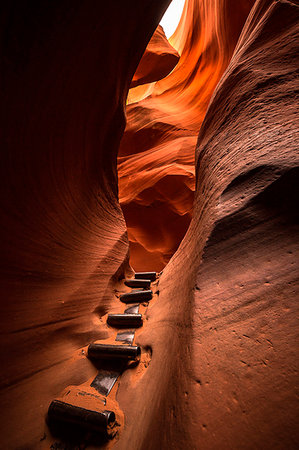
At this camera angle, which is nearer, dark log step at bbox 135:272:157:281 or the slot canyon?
the slot canyon

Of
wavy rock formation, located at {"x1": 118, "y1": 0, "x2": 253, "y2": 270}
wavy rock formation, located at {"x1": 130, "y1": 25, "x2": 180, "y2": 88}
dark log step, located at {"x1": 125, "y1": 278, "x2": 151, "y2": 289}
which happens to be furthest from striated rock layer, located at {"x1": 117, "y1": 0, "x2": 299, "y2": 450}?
wavy rock formation, located at {"x1": 130, "y1": 25, "x2": 180, "y2": 88}

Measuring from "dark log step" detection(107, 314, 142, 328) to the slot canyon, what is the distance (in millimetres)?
31

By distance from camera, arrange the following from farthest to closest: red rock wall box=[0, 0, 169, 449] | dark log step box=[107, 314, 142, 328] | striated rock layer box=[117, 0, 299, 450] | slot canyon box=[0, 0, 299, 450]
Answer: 1. dark log step box=[107, 314, 142, 328]
2. red rock wall box=[0, 0, 169, 449]
3. slot canyon box=[0, 0, 299, 450]
4. striated rock layer box=[117, 0, 299, 450]

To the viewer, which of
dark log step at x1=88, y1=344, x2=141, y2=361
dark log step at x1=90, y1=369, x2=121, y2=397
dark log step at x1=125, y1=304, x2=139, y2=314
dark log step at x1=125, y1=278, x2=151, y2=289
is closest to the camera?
dark log step at x1=90, y1=369, x2=121, y2=397

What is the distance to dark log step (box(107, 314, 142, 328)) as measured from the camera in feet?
8.93

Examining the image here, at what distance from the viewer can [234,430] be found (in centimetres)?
92

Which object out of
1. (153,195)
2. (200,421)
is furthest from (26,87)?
(153,195)

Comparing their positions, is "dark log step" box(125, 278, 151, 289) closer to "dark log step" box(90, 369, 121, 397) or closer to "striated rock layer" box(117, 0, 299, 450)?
"striated rock layer" box(117, 0, 299, 450)

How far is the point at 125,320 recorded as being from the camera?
2.75m

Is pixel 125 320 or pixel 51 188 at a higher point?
pixel 51 188

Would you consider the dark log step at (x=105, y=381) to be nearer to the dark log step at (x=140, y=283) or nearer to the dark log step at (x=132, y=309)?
the dark log step at (x=132, y=309)

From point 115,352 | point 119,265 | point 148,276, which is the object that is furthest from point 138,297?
point 115,352

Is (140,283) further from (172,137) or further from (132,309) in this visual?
(172,137)

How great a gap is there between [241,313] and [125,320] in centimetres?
188
